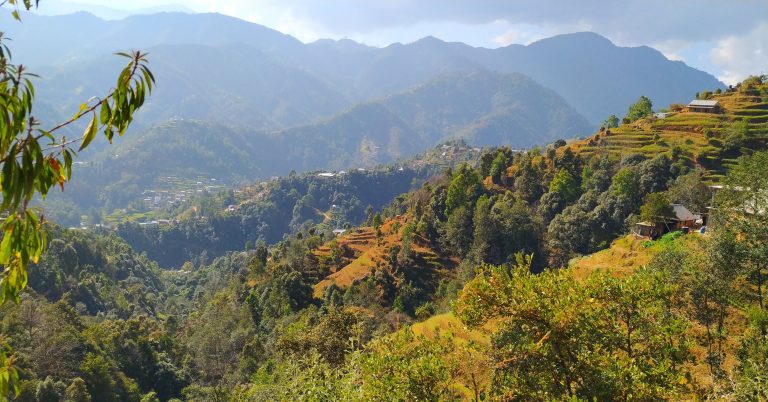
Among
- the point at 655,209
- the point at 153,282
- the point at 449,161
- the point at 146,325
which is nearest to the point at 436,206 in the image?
the point at 655,209

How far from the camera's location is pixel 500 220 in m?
47.0

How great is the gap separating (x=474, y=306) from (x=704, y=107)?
67.4 metres

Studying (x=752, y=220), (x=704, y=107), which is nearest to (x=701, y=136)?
(x=704, y=107)

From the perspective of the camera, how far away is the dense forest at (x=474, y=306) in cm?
987

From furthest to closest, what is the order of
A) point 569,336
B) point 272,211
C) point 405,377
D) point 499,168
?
point 272,211 → point 499,168 → point 405,377 → point 569,336

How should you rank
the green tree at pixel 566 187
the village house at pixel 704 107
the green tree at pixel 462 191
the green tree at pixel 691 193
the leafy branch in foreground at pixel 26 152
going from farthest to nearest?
the village house at pixel 704 107 → the green tree at pixel 462 191 → the green tree at pixel 566 187 → the green tree at pixel 691 193 → the leafy branch in foreground at pixel 26 152

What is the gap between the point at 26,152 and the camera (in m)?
3.02

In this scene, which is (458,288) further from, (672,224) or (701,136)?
(701,136)

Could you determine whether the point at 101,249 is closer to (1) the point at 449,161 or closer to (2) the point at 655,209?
(2) the point at 655,209

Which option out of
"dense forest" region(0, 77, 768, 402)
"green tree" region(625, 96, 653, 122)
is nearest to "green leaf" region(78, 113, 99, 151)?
"dense forest" region(0, 77, 768, 402)

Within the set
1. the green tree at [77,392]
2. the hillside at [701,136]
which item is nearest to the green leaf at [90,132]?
the green tree at [77,392]

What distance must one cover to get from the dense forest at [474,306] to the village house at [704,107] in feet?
19.4

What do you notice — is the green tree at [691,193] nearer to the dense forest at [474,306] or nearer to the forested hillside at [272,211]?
the dense forest at [474,306]

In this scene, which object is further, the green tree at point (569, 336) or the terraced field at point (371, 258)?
the terraced field at point (371, 258)
